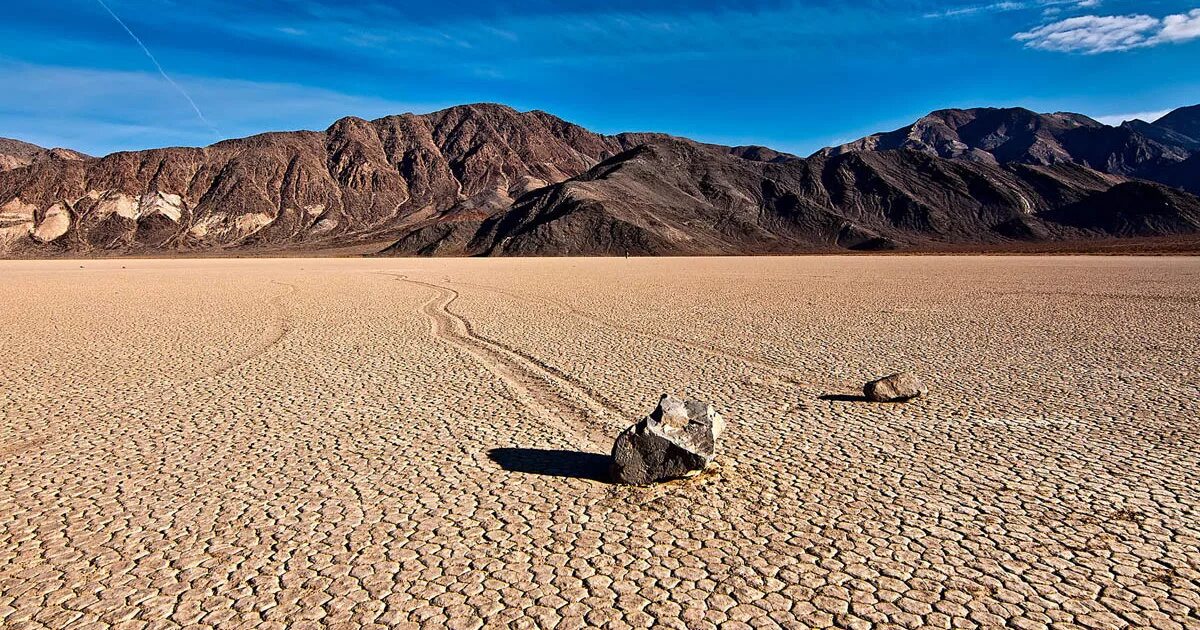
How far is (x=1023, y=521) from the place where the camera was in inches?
179

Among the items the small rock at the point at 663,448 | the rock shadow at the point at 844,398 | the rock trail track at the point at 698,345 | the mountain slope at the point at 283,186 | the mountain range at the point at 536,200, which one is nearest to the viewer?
the small rock at the point at 663,448

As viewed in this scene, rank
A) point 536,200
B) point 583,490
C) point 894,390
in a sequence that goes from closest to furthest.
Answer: point 583,490 → point 894,390 → point 536,200

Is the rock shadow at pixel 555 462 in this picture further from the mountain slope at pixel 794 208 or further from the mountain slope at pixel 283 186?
the mountain slope at pixel 283 186

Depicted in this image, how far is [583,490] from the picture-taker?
5234mm

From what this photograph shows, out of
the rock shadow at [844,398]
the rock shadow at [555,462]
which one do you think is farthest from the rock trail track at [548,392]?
the rock shadow at [844,398]

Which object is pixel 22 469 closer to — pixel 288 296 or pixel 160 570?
pixel 160 570

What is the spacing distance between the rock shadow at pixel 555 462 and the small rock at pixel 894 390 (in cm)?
341

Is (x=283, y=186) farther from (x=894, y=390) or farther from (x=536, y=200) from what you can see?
(x=894, y=390)

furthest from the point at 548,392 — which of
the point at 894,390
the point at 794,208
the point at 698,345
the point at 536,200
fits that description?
the point at 794,208

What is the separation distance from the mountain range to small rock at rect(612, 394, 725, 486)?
274 ft

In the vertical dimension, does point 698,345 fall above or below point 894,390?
below

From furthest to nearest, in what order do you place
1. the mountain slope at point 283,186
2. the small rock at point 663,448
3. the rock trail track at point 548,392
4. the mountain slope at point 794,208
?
the mountain slope at point 283,186, the mountain slope at point 794,208, the rock trail track at point 548,392, the small rock at point 663,448

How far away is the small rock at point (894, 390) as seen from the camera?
7770mm

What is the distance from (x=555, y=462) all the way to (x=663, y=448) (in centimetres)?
107
